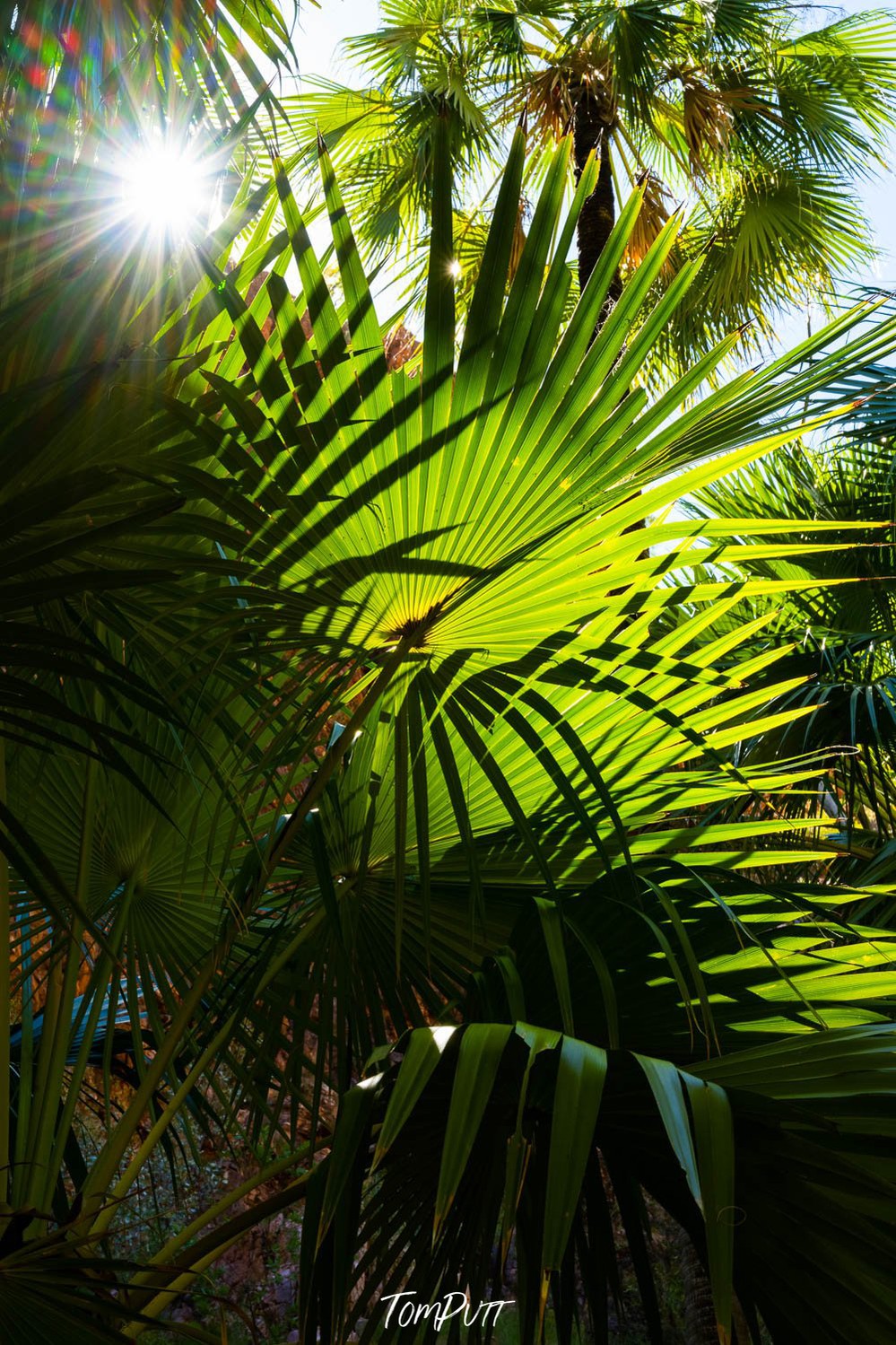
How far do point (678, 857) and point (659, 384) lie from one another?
4.15 m

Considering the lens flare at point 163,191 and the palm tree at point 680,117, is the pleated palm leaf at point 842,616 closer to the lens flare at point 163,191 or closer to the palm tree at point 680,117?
the palm tree at point 680,117

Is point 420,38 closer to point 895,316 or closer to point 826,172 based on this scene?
point 826,172

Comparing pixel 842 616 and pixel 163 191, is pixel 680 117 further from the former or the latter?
pixel 163 191

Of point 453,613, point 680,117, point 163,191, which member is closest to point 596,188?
point 680,117

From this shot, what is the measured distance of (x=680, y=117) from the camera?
4.44 metres

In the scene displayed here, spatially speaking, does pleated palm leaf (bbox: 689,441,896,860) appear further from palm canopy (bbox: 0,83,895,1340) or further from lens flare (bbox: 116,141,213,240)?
lens flare (bbox: 116,141,213,240)

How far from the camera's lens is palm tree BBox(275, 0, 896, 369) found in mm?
4180

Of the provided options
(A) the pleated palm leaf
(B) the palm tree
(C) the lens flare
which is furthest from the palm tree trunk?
(C) the lens flare

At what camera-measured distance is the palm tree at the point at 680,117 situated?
4.18 m

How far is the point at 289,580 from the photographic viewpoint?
1193mm

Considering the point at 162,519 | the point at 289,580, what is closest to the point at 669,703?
the point at 289,580

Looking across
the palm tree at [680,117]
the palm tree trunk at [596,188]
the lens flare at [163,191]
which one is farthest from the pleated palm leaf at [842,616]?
the lens flare at [163,191]

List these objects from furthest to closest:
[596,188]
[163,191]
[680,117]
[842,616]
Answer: [680,117] → [596,188] → [842,616] → [163,191]

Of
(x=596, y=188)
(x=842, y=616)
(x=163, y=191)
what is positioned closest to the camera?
(x=163, y=191)
